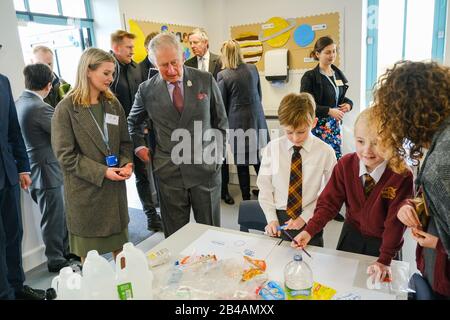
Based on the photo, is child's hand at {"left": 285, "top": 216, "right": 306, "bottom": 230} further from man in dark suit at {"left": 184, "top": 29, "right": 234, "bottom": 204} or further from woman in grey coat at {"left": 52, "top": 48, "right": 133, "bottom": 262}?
man in dark suit at {"left": 184, "top": 29, "right": 234, "bottom": 204}

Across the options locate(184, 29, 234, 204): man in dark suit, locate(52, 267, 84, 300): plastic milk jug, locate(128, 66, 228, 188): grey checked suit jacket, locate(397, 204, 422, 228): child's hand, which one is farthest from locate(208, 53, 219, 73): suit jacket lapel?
locate(52, 267, 84, 300): plastic milk jug

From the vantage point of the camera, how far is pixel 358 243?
1.47 meters

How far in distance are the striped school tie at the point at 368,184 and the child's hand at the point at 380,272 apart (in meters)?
0.30

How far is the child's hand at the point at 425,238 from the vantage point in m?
1.07

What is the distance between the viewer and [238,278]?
1.19 m

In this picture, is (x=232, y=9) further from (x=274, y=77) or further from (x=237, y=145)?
(x=237, y=145)

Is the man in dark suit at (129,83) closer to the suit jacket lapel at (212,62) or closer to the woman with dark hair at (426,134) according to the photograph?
the suit jacket lapel at (212,62)

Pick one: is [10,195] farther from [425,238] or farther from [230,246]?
[425,238]

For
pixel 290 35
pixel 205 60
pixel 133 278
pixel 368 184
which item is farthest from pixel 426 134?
pixel 290 35

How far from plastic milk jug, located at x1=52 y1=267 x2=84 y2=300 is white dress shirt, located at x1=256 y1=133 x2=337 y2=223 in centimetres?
92

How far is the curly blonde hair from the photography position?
3.13 feet

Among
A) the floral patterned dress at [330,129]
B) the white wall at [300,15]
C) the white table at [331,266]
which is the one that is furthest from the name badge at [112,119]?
the white wall at [300,15]

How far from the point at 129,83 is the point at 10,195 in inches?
58.2
